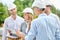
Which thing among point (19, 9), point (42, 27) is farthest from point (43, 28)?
point (19, 9)

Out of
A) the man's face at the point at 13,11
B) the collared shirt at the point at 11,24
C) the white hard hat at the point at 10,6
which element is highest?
the white hard hat at the point at 10,6

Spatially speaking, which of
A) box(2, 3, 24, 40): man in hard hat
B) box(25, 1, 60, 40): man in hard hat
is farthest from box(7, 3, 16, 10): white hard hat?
box(25, 1, 60, 40): man in hard hat

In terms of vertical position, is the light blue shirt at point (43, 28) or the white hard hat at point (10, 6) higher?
the white hard hat at point (10, 6)

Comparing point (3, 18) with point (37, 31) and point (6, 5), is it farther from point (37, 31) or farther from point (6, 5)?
point (37, 31)

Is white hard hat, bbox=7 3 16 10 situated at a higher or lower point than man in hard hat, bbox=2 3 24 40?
higher

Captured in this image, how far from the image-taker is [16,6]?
9.75 feet

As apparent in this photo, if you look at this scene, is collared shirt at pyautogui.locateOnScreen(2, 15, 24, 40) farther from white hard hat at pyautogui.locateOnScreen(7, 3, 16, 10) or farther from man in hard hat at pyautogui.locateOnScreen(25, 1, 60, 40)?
man in hard hat at pyautogui.locateOnScreen(25, 1, 60, 40)

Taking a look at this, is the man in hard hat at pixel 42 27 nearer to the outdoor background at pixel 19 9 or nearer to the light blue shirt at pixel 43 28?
the light blue shirt at pixel 43 28

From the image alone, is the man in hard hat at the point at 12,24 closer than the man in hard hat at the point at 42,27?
No

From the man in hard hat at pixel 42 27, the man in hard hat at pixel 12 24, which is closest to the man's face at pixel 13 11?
the man in hard hat at pixel 12 24

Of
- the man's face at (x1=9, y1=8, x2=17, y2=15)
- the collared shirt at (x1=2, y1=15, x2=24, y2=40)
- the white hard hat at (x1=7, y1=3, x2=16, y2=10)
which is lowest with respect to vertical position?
the collared shirt at (x1=2, y1=15, x2=24, y2=40)

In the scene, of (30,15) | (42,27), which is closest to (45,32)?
(42,27)

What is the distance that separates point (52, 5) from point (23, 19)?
0.50 metres

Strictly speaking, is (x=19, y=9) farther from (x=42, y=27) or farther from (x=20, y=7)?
(x=42, y=27)
